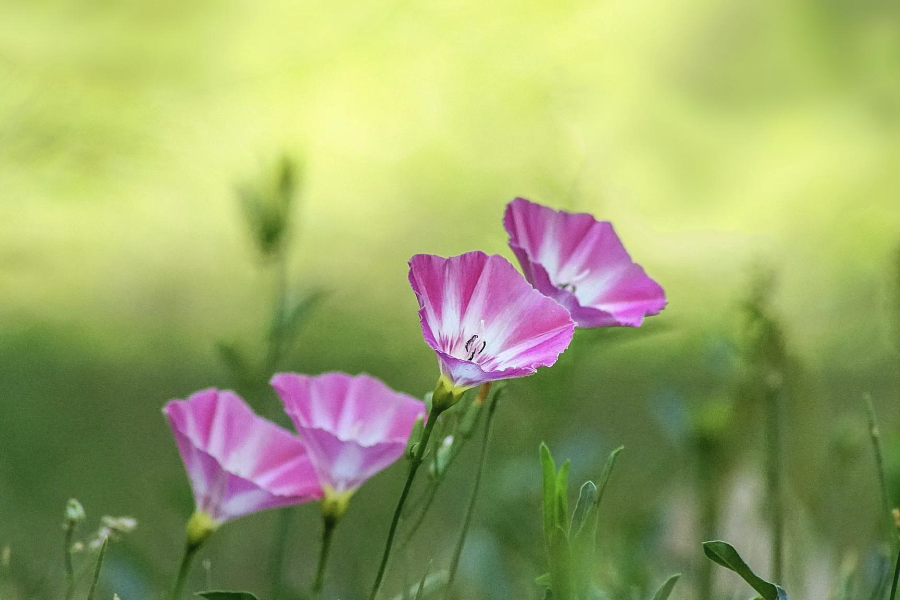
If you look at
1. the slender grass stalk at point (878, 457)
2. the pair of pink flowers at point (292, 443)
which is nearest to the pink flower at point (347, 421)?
the pair of pink flowers at point (292, 443)

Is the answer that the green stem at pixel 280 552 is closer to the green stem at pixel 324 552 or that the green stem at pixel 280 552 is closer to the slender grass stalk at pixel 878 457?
the green stem at pixel 324 552

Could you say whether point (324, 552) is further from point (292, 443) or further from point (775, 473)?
point (775, 473)

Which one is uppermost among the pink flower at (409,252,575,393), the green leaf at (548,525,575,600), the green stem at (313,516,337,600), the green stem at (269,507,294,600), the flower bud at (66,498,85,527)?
the pink flower at (409,252,575,393)

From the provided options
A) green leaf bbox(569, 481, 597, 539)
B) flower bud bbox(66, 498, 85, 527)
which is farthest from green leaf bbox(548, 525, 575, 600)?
flower bud bbox(66, 498, 85, 527)

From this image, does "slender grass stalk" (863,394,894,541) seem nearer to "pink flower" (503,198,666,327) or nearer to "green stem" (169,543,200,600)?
"pink flower" (503,198,666,327)

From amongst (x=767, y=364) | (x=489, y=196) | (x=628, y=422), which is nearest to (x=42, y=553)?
(x=767, y=364)

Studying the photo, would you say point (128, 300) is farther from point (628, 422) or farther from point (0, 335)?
point (628, 422)

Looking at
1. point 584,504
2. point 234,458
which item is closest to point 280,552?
point 234,458
